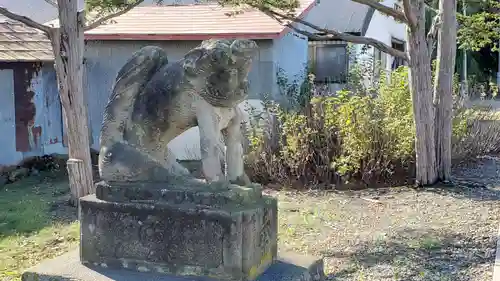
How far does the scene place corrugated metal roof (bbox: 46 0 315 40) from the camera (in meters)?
11.6

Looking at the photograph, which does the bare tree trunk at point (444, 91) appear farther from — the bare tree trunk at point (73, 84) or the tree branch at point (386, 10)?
the bare tree trunk at point (73, 84)

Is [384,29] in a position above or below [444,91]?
above

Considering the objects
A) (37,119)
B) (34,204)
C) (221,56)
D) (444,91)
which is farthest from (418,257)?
(37,119)

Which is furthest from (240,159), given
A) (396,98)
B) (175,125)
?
(396,98)

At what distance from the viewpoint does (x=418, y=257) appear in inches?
246

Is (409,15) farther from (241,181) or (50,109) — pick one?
(50,109)

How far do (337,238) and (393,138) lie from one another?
120 inches

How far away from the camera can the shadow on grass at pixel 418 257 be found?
576cm

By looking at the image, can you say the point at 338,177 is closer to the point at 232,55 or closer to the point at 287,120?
the point at 287,120

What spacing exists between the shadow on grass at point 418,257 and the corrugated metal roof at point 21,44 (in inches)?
282

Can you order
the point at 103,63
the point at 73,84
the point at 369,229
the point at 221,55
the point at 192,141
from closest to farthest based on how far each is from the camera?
the point at 221,55 < the point at 369,229 < the point at 73,84 < the point at 192,141 < the point at 103,63

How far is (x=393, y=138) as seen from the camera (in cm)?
966

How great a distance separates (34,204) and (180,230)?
5.98 m

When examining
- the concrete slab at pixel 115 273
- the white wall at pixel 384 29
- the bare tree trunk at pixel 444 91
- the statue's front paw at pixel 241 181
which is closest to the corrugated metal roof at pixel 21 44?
the bare tree trunk at pixel 444 91
